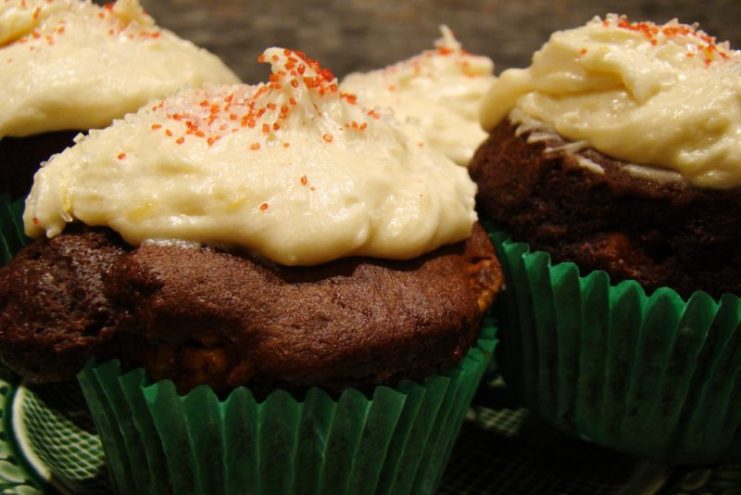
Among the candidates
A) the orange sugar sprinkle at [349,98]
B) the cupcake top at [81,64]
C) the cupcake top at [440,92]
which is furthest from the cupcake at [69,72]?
the cupcake top at [440,92]

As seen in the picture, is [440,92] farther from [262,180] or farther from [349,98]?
[262,180]

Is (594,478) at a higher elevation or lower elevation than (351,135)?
lower

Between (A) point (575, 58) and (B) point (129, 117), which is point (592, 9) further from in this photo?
(B) point (129, 117)

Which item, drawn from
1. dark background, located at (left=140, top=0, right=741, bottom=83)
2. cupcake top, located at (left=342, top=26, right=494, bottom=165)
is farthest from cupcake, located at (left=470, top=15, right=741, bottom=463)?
dark background, located at (left=140, top=0, right=741, bottom=83)

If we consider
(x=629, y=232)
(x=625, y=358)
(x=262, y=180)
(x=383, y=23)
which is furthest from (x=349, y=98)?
(x=383, y=23)

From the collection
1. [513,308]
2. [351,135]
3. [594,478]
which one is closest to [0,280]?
[351,135]

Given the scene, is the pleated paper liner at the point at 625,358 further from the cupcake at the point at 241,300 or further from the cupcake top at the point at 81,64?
the cupcake top at the point at 81,64
